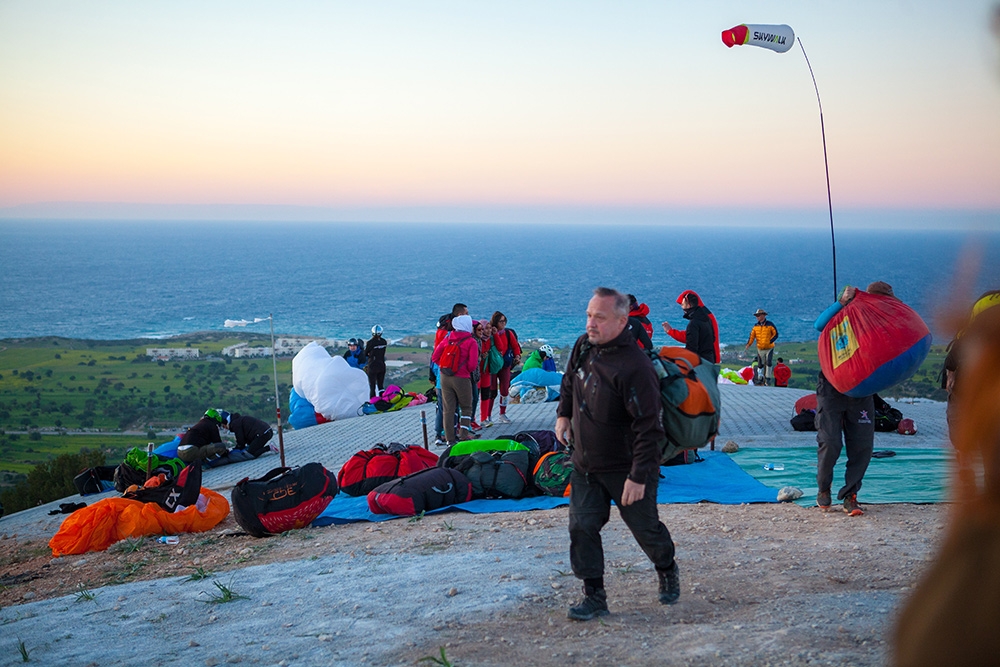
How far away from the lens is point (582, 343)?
199 inches

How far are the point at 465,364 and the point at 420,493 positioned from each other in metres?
3.26

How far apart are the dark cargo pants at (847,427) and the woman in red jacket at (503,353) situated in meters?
6.52

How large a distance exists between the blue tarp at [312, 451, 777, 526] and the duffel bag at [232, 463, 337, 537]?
0.27 meters

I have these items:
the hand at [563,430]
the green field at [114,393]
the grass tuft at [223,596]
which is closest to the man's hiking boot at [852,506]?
the hand at [563,430]

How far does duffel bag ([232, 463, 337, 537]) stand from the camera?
8297mm

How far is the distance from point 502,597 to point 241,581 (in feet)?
7.14

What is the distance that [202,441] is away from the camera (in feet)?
43.3

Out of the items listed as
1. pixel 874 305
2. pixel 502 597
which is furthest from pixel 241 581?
pixel 874 305

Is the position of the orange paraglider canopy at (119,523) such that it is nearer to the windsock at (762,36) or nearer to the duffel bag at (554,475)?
the duffel bag at (554,475)

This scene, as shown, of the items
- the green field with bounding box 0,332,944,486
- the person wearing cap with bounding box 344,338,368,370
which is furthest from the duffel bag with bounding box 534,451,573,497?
the green field with bounding box 0,332,944,486

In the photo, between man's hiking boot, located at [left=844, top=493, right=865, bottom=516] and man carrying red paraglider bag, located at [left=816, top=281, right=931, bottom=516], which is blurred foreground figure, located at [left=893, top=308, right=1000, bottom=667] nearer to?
man carrying red paraglider bag, located at [left=816, top=281, right=931, bottom=516]

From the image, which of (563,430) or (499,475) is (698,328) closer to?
(499,475)

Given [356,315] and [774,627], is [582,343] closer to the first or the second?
[774,627]

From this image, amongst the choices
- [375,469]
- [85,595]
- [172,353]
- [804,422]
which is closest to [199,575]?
[85,595]
